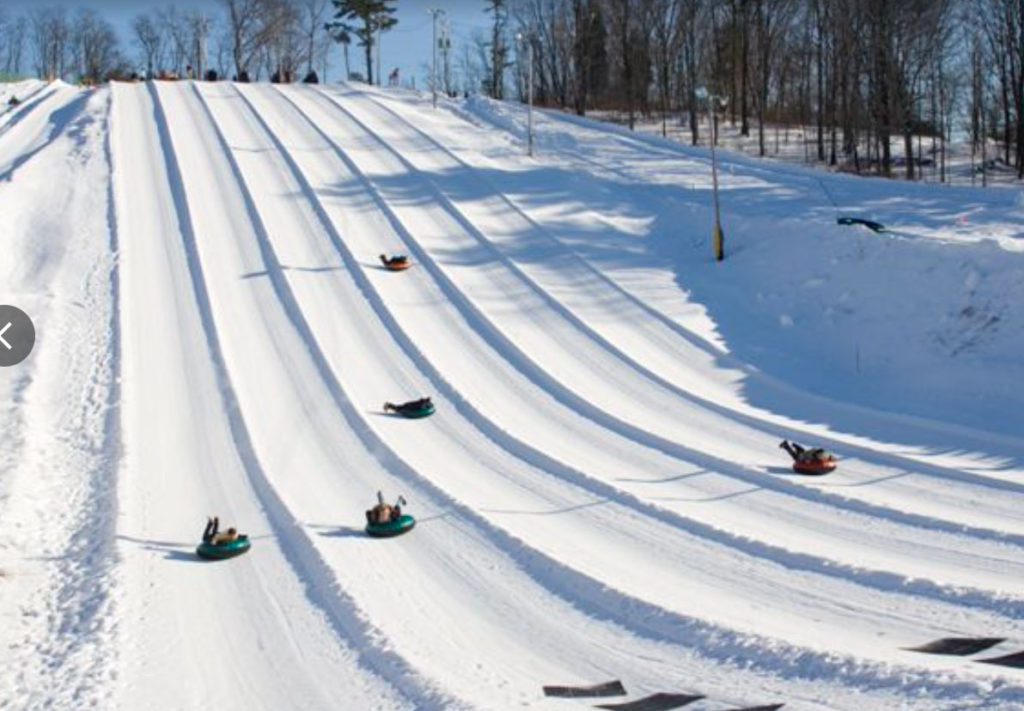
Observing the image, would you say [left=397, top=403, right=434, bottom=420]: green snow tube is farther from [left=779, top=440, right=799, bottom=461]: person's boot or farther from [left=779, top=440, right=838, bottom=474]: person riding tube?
[left=779, top=440, right=838, bottom=474]: person riding tube

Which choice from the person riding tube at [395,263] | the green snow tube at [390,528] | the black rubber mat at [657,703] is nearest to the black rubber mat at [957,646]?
the black rubber mat at [657,703]

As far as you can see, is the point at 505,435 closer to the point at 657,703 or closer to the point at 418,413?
the point at 418,413

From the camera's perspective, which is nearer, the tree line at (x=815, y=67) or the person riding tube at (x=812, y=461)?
the person riding tube at (x=812, y=461)

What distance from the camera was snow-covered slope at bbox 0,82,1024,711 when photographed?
9.45m

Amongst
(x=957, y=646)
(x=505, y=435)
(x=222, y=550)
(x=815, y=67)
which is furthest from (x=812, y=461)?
(x=815, y=67)

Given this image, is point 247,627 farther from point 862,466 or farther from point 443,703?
point 862,466

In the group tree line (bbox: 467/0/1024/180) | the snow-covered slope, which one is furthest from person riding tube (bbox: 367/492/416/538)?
tree line (bbox: 467/0/1024/180)

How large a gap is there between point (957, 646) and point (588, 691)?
2822 millimetres

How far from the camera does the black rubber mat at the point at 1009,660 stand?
826cm

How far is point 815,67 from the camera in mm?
53688

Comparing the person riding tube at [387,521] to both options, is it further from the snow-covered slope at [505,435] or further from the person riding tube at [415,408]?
the person riding tube at [415,408]

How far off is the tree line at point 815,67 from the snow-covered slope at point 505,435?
10675mm

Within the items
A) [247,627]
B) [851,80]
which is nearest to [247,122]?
[851,80]

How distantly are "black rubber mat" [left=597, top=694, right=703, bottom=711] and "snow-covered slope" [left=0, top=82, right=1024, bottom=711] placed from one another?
205 mm
